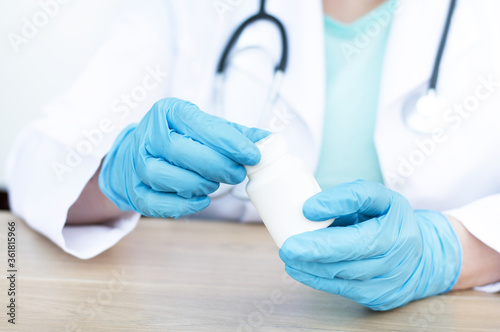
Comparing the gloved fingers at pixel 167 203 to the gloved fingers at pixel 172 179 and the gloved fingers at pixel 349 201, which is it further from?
the gloved fingers at pixel 349 201

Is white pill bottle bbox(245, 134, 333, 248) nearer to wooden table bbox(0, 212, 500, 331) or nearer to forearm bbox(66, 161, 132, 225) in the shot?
wooden table bbox(0, 212, 500, 331)

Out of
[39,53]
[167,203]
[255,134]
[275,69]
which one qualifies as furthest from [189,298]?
[39,53]

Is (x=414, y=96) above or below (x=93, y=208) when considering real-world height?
above

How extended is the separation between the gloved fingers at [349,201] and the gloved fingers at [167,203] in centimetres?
16

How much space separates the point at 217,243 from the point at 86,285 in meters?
0.27

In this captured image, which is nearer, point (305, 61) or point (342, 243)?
point (342, 243)

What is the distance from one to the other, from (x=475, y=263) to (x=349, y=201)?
28cm

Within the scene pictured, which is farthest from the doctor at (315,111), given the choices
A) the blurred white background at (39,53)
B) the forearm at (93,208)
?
the blurred white background at (39,53)

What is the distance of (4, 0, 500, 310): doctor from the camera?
0.69 meters

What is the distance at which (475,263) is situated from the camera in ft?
2.14

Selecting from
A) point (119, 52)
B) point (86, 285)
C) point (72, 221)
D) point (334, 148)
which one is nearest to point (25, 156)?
point (72, 221)

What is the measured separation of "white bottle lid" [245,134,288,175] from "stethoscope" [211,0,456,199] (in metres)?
0.35

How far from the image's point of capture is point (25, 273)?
0.65 metres

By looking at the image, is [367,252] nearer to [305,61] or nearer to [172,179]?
[172,179]
